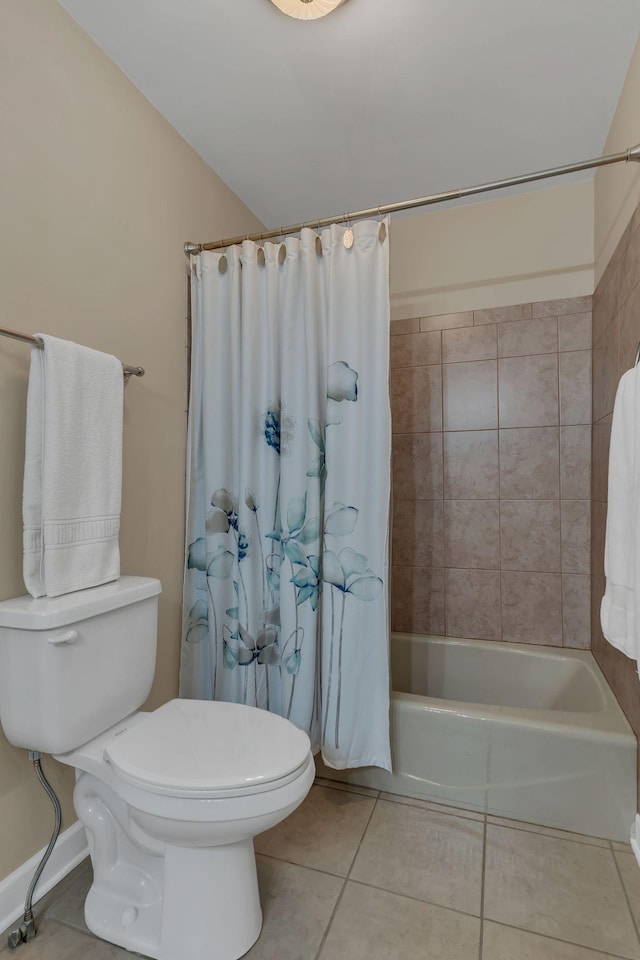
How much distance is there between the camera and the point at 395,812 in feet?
5.55

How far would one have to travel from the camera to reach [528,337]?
2324 mm

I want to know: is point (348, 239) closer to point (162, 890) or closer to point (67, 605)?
point (67, 605)

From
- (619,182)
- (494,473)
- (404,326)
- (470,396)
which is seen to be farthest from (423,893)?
(619,182)

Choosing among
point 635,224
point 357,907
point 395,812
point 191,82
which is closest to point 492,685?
point 395,812

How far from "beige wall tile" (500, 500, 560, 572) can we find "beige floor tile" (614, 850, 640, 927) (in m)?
1.08

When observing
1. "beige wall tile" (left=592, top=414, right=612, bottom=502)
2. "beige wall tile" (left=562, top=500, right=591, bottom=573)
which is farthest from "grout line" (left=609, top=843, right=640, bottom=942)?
"beige wall tile" (left=592, top=414, right=612, bottom=502)

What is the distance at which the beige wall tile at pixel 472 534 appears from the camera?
238 cm

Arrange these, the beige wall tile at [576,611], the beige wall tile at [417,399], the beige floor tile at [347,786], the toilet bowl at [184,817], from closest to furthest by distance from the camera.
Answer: the toilet bowl at [184,817], the beige floor tile at [347,786], the beige wall tile at [576,611], the beige wall tile at [417,399]

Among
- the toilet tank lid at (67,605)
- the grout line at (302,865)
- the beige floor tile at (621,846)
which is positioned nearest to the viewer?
the toilet tank lid at (67,605)

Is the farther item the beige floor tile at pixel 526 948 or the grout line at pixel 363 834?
the grout line at pixel 363 834

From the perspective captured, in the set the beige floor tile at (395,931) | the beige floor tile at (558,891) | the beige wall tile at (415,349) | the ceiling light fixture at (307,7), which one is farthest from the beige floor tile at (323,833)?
the ceiling light fixture at (307,7)

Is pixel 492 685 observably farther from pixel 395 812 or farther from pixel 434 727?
pixel 395 812

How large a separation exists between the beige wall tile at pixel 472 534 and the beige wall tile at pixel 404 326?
88cm

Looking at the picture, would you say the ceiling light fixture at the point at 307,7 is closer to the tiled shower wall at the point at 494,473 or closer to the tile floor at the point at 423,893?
the tiled shower wall at the point at 494,473
